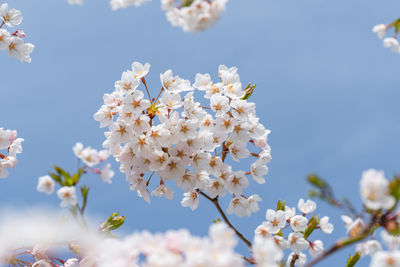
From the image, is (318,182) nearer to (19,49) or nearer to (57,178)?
(57,178)

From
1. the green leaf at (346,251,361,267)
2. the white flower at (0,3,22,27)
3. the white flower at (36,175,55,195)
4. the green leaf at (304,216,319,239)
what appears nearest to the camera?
the white flower at (36,175,55,195)

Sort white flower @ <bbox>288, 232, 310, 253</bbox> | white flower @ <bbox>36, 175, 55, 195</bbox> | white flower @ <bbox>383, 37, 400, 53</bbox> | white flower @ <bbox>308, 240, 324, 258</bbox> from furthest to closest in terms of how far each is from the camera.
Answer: white flower @ <bbox>383, 37, 400, 53</bbox> < white flower @ <bbox>308, 240, 324, 258</bbox> < white flower @ <bbox>288, 232, 310, 253</bbox> < white flower @ <bbox>36, 175, 55, 195</bbox>

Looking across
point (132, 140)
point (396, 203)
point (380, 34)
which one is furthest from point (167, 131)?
point (380, 34)

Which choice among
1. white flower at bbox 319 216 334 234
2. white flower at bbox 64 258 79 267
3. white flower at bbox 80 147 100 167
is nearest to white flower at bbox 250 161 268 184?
white flower at bbox 319 216 334 234

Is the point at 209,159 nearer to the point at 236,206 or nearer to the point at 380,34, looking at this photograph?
the point at 236,206

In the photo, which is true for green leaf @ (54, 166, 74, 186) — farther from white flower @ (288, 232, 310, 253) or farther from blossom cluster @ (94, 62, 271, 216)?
white flower @ (288, 232, 310, 253)

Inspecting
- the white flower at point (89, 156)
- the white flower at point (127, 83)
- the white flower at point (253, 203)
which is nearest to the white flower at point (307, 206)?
the white flower at point (253, 203)

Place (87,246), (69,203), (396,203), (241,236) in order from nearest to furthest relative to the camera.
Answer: (396,203), (69,203), (87,246), (241,236)
